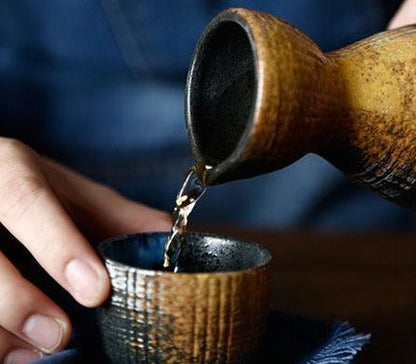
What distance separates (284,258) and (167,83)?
1.15ft

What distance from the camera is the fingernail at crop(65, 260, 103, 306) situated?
2.32ft

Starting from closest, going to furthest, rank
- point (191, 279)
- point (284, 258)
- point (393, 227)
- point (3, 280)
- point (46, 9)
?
point (191, 279), point (3, 280), point (284, 258), point (46, 9), point (393, 227)

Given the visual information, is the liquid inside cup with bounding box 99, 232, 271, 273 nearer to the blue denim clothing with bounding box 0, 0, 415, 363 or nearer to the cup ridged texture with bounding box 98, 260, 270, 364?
the cup ridged texture with bounding box 98, 260, 270, 364

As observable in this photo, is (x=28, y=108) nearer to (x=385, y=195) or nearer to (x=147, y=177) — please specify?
(x=147, y=177)

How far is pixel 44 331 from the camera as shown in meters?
0.77

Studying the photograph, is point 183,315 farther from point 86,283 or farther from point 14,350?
point 14,350

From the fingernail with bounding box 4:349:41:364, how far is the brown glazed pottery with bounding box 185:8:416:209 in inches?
8.2

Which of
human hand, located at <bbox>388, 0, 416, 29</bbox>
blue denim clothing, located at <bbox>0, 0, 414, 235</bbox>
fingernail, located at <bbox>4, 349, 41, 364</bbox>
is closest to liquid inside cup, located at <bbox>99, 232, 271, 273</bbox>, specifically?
fingernail, located at <bbox>4, 349, 41, 364</bbox>

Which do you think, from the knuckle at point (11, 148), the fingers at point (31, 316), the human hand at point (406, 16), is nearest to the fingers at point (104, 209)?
the knuckle at point (11, 148)

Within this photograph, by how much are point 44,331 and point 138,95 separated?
2.15 ft

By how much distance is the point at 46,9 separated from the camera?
134 centimetres

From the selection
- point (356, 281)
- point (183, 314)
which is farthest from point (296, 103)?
point (356, 281)

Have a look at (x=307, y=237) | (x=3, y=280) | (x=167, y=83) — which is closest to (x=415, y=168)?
(x=3, y=280)

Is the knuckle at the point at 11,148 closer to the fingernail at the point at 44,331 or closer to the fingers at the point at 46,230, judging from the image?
the fingers at the point at 46,230
